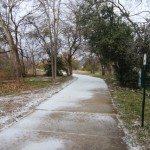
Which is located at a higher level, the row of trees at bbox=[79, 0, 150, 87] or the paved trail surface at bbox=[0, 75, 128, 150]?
the row of trees at bbox=[79, 0, 150, 87]

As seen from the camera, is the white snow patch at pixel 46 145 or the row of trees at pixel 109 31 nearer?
the white snow patch at pixel 46 145

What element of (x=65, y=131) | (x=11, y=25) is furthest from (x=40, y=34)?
(x=65, y=131)

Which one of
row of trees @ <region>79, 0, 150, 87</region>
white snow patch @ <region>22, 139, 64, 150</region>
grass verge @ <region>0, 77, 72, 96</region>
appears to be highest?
row of trees @ <region>79, 0, 150, 87</region>

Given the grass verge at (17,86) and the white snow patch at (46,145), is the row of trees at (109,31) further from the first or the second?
the white snow patch at (46,145)

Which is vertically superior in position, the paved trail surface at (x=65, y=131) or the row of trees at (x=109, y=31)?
the row of trees at (x=109, y=31)

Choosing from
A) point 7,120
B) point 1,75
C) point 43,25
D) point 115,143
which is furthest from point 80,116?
point 43,25

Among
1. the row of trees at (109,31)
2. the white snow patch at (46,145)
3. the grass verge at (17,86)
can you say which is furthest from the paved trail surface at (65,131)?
the row of trees at (109,31)

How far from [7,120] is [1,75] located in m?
23.4

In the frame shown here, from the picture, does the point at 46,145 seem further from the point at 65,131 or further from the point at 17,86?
the point at 17,86

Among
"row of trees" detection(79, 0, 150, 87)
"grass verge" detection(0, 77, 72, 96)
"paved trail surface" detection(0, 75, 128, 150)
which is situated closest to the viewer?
"paved trail surface" detection(0, 75, 128, 150)

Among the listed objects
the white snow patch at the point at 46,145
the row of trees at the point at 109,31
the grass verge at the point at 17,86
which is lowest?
the white snow patch at the point at 46,145

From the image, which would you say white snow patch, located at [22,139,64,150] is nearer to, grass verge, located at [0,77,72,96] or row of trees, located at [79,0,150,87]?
grass verge, located at [0,77,72,96]

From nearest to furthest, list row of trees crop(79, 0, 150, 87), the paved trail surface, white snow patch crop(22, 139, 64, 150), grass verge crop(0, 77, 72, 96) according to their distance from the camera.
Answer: white snow patch crop(22, 139, 64, 150), the paved trail surface, grass verge crop(0, 77, 72, 96), row of trees crop(79, 0, 150, 87)

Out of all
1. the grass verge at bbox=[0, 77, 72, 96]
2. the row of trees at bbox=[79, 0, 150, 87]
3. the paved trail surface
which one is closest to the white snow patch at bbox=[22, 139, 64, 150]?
the paved trail surface
